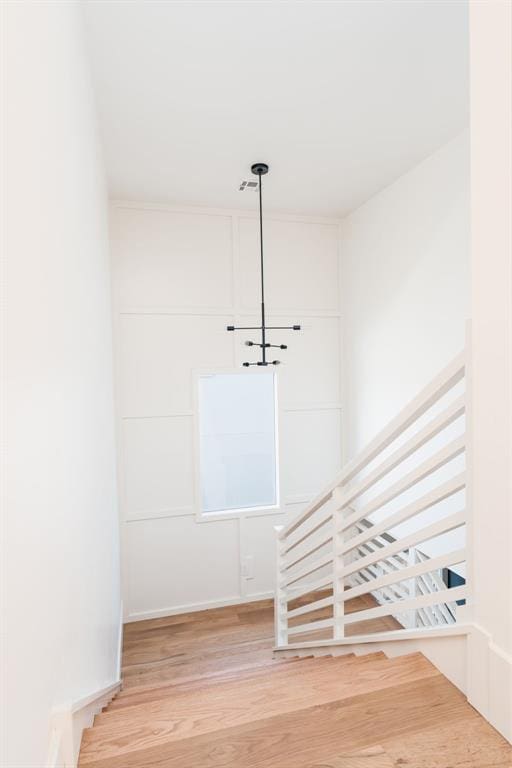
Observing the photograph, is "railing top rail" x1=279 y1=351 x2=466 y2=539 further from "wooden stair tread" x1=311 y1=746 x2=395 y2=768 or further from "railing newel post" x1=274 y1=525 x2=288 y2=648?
"railing newel post" x1=274 y1=525 x2=288 y2=648

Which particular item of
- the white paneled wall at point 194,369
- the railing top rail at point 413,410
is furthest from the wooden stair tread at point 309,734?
the white paneled wall at point 194,369

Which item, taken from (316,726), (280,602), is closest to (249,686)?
(316,726)

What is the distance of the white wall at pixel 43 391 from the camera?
66cm

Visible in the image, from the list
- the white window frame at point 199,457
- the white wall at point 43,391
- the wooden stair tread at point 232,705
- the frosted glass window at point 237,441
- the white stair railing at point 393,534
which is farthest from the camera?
the frosted glass window at point 237,441

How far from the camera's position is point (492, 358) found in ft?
3.65

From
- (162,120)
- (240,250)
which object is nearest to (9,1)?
(162,120)

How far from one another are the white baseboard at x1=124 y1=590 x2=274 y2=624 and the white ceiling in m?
3.68

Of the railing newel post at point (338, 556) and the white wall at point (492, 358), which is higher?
the white wall at point (492, 358)

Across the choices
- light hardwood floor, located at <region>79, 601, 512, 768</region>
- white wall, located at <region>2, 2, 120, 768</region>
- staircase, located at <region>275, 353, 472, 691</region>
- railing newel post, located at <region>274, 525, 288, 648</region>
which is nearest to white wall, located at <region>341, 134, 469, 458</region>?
staircase, located at <region>275, 353, 472, 691</region>

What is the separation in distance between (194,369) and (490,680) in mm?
3320

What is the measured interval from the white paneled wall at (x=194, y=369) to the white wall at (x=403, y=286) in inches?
13.6

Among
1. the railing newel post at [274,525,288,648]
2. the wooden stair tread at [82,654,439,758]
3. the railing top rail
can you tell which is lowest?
the railing newel post at [274,525,288,648]

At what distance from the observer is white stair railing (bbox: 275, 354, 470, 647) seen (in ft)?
4.36

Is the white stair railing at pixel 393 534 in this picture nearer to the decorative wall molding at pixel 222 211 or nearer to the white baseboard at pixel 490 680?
the white baseboard at pixel 490 680
